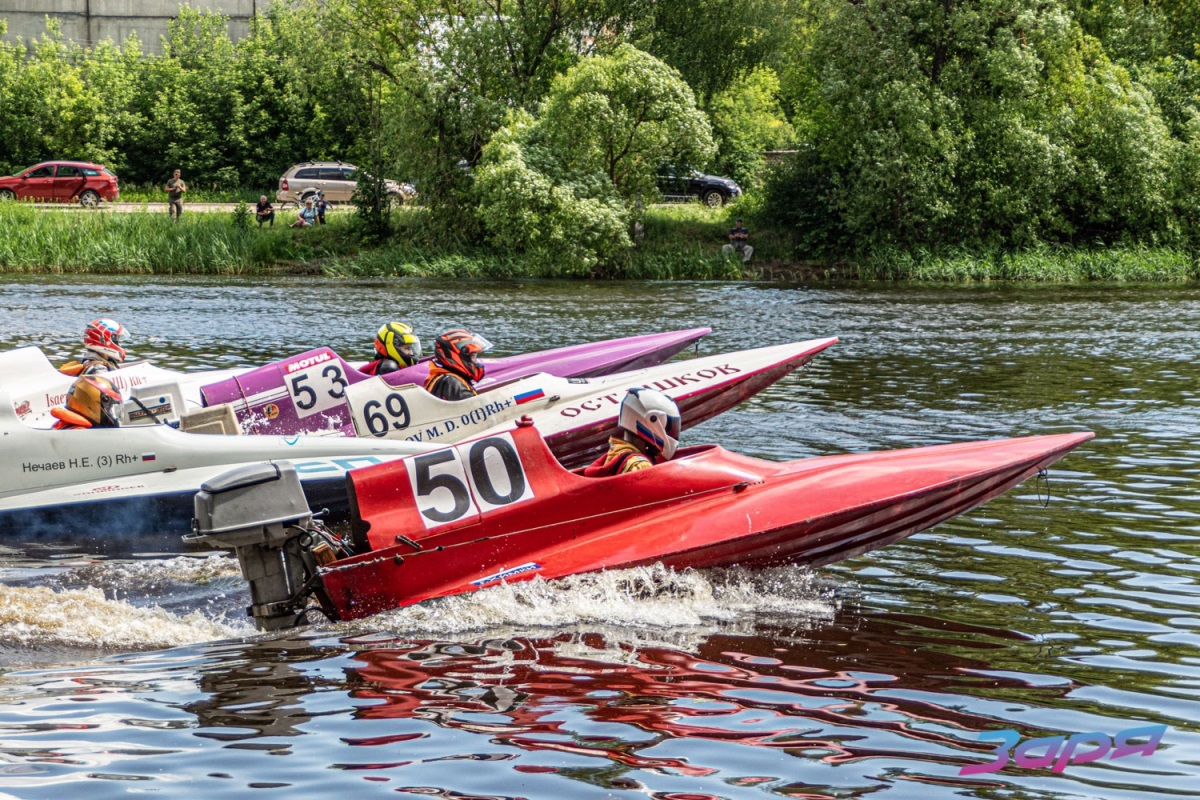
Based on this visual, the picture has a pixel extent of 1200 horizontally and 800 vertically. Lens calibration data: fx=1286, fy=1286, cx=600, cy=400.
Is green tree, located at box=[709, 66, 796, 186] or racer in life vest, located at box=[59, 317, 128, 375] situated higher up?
green tree, located at box=[709, 66, 796, 186]

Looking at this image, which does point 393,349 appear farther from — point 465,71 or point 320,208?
point 320,208

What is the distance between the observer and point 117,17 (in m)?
61.4

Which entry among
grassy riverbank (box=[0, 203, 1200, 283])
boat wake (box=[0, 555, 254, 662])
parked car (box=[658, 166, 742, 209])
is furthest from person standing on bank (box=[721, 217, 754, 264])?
boat wake (box=[0, 555, 254, 662])

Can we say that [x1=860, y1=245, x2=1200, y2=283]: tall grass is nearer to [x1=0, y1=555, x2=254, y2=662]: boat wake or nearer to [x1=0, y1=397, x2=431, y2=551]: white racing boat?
[x1=0, y1=397, x2=431, y2=551]: white racing boat

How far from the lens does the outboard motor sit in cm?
Answer: 757

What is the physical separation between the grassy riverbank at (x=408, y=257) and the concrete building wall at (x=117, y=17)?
77.9 ft

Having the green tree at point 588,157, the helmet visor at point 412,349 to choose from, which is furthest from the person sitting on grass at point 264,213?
the helmet visor at point 412,349

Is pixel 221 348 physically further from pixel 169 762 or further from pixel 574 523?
pixel 169 762

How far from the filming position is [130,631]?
26.5 ft

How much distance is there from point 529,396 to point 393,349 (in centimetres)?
157

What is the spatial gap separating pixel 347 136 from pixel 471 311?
28.8 meters

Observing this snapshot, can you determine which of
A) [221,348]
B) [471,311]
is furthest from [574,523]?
[471,311]

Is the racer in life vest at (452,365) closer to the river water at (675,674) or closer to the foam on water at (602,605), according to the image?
the river water at (675,674)

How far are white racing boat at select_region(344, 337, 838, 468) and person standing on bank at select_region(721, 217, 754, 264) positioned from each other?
26213 millimetres
